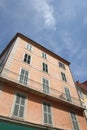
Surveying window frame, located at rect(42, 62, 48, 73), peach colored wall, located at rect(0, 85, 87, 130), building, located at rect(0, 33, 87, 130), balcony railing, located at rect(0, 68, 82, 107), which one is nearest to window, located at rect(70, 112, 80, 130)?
building, located at rect(0, 33, 87, 130)

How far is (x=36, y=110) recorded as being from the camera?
10.7m

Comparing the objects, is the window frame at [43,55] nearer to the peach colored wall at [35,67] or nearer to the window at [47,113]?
the peach colored wall at [35,67]

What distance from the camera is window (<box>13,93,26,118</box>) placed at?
31.5 ft

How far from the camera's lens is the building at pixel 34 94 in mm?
9542

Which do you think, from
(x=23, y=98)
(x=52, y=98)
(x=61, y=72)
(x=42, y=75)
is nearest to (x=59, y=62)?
(x=61, y=72)

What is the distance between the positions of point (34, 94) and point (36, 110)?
158cm

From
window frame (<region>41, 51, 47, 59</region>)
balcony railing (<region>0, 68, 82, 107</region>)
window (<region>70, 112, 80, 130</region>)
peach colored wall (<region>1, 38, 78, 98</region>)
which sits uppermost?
window frame (<region>41, 51, 47, 59</region>)

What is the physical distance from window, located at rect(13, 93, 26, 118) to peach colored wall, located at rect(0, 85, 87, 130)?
0.36m

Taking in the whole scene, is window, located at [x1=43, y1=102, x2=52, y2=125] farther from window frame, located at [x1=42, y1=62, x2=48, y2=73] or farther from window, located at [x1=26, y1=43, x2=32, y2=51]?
window, located at [x1=26, y1=43, x2=32, y2=51]

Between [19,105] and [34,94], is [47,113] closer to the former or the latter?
[34,94]

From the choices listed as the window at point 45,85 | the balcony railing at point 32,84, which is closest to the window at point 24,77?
the balcony railing at point 32,84

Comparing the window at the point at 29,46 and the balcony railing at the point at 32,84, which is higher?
the window at the point at 29,46

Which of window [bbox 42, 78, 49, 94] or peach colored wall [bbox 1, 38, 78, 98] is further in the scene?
window [bbox 42, 78, 49, 94]

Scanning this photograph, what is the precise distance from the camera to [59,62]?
67.3 feet
